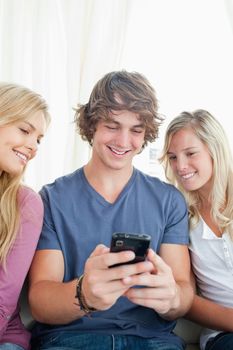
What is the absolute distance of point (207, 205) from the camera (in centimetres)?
149

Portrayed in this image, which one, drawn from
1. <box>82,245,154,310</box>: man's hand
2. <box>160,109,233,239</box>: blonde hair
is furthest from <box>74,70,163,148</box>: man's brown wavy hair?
<box>82,245,154,310</box>: man's hand

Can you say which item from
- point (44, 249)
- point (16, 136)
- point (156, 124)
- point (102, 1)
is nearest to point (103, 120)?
point (156, 124)

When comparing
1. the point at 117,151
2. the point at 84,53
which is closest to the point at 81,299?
the point at 117,151

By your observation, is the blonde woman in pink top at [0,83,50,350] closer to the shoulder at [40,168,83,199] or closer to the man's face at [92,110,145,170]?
the shoulder at [40,168,83,199]

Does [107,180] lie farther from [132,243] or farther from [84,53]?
[84,53]

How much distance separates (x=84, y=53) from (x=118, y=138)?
94 cm

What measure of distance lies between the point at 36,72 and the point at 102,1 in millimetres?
486

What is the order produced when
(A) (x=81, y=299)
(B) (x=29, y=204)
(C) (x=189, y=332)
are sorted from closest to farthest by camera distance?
(A) (x=81, y=299)
(B) (x=29, y=204)
(C) (x=189, y=332)

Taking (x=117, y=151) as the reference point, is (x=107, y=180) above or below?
below

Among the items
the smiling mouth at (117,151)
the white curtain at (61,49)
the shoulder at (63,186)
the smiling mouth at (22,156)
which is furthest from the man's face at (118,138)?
the white curtain at (61,49)

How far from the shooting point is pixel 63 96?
210 centimetres

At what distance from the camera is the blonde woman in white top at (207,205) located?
1334 mm

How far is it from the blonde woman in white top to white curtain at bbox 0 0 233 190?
0.73 metres

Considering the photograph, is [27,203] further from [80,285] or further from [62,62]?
[62,62]
